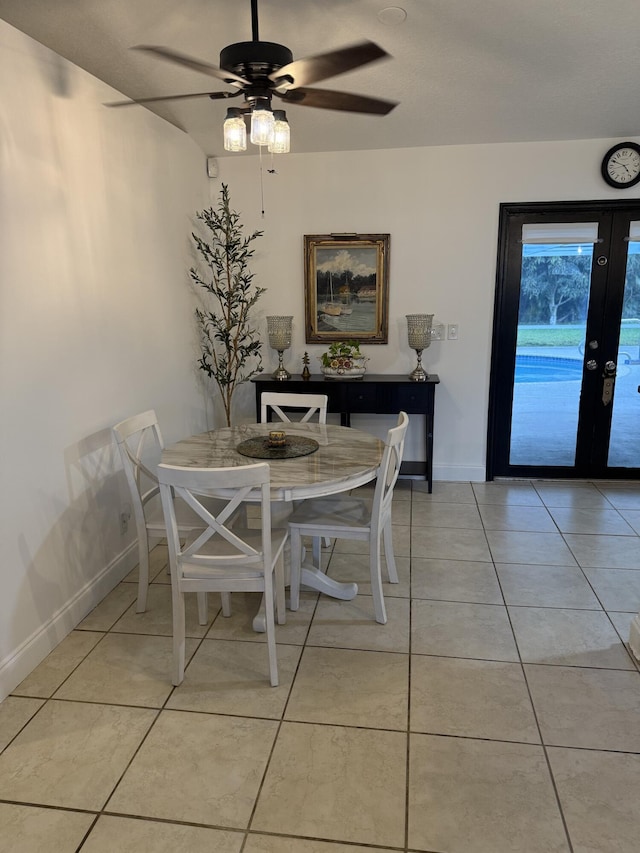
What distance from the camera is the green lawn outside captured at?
14.0ft

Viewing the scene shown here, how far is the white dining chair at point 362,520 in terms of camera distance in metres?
2.46

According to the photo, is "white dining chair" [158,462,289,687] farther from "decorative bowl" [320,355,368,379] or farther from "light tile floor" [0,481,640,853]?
"decorative bowl" [320,355,368,379]

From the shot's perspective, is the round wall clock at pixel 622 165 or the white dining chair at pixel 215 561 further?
the round wall clock at pixel 622 165

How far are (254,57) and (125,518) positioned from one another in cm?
227

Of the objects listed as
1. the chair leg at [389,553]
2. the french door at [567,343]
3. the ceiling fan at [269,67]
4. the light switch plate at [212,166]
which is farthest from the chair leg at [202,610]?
the light switch plate at [212,166]

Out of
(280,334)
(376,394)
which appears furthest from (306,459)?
(280,334)

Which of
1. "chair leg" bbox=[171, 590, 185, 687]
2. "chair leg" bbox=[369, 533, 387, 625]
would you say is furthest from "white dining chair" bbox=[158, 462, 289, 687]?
"chair leg" bbox=[369, 533, 387, 625]

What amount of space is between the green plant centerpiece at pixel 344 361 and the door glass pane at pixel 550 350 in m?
1.26

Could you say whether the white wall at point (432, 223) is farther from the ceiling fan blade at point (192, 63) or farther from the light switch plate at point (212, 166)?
the ceiling fan blade at point (192, 63)

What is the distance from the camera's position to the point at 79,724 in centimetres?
197

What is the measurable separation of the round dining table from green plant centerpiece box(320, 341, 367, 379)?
119 centimetres

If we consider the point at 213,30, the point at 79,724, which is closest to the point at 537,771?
the point at 79,724

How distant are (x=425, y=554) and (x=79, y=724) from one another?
6.44 ft

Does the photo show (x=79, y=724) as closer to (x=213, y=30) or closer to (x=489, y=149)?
(x=213, y=30)
